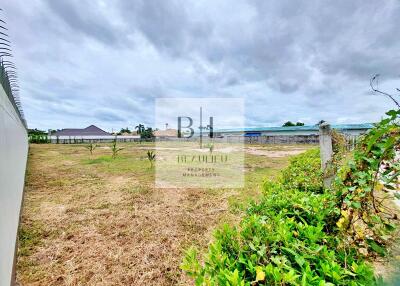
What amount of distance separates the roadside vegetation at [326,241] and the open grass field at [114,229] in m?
1.44

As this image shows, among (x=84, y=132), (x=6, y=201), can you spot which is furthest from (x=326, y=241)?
(x=84, y=132)

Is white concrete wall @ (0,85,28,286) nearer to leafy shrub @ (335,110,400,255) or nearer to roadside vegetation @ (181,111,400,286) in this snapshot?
roadside vegetation @ (181,111,400,286)

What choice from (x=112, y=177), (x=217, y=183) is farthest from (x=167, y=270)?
(x=112, y=177)

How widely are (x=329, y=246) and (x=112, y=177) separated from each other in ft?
24.5

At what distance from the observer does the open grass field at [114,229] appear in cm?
257

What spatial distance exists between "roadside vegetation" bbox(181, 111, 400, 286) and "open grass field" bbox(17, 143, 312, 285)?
1445 mm

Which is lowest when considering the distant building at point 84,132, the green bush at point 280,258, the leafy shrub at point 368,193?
the green bush at point 280,258

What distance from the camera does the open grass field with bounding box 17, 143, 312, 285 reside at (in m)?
2.57

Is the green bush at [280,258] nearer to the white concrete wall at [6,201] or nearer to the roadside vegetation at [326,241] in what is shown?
the roadside vegetation at [326,241]

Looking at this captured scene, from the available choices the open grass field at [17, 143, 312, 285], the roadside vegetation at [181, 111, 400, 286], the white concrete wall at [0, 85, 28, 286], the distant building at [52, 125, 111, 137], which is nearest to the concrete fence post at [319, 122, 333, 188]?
the roadside vegetation at [181, 111, 400, 286]

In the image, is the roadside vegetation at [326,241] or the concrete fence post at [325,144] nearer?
the roadside vegetation at [326,241]

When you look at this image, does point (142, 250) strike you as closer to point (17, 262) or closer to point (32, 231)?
point (17, 262)

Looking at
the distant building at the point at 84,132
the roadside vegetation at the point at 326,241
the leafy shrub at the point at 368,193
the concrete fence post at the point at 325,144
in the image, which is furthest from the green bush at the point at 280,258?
the distant building at the point at 84,132

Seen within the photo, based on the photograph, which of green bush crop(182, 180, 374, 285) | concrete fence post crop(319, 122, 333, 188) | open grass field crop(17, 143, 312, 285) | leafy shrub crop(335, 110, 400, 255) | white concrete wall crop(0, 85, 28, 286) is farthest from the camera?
concrete fence post crop(319, 122, 333, 188)
